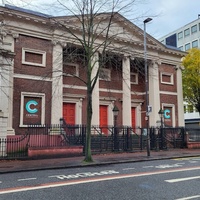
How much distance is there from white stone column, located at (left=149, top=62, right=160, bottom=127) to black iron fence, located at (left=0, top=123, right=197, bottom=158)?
13.9 feet

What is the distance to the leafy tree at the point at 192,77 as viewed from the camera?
31.7m

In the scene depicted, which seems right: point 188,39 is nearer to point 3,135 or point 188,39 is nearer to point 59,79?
point 59,79

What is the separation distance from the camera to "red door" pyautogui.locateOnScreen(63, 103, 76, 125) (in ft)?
75.5

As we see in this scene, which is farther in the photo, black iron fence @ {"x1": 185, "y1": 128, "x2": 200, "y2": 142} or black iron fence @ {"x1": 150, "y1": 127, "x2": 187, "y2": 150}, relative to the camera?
black iron fence @ {"x1": 185, "y1": 128, "x2": 200, "y2": 142}

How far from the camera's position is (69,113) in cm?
2323

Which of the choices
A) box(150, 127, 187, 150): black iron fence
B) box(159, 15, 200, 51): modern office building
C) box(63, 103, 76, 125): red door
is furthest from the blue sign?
box(159, 15, 200, 51): modern office building

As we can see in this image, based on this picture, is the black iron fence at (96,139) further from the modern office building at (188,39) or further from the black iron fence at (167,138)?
the modern office building at (188,39)

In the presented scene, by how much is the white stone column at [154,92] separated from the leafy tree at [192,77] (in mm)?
7309

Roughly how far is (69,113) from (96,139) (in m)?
6.25

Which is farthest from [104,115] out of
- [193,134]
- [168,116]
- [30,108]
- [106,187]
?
[106,187]

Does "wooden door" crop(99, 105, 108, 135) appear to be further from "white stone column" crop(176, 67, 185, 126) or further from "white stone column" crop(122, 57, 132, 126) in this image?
"white stone column" crop(176, 67, 185, 126)

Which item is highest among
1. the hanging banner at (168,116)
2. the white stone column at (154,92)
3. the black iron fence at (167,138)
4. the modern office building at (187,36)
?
the modern office building at (187,36)

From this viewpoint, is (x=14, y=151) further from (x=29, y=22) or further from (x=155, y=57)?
(x=155, y=57)

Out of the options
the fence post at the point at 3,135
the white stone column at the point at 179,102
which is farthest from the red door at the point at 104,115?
the fence post at the point at 3,135
